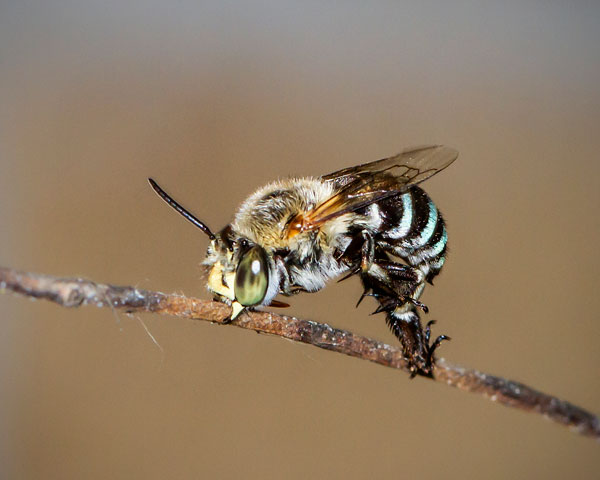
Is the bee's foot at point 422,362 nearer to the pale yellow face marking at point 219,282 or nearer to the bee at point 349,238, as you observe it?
the bee at point 349,238

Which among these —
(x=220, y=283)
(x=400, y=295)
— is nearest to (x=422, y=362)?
(x=400, y=295)

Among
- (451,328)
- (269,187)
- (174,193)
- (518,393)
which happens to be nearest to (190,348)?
(174,193)

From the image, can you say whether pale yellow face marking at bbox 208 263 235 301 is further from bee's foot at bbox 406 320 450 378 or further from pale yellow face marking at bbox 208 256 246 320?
bee's foot at bbox 406 320 450 378

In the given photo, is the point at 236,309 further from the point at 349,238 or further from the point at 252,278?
the point at 349,238

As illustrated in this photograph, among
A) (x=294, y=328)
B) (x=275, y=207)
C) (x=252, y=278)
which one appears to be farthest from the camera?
(x=275, y=207)

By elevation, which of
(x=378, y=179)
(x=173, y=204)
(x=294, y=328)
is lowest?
(x=294, y=328)

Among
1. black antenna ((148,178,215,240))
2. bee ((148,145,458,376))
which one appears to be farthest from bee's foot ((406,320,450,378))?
black antenna ((148,178,215,240))
